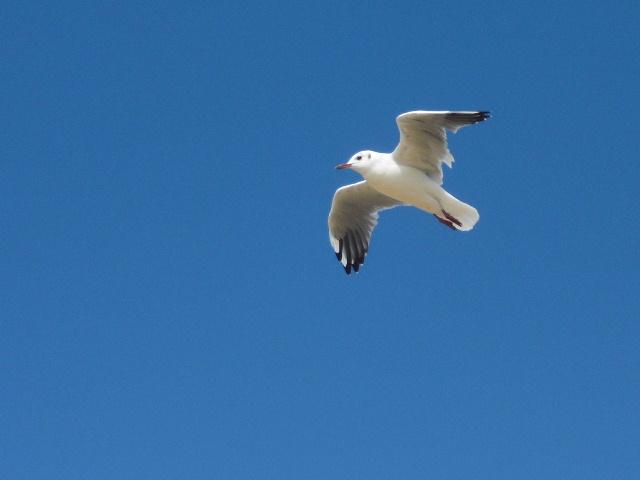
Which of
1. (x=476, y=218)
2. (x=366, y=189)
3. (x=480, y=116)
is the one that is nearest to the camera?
(x=480, y=116)

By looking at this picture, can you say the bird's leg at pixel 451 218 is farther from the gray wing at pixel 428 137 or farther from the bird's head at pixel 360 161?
the bird's head at pixel 360 161

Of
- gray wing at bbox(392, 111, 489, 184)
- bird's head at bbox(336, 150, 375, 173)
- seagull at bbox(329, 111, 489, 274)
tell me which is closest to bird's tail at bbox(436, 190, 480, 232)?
seagull at bbox(329, 111, 489, 274)

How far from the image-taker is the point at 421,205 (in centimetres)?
1165

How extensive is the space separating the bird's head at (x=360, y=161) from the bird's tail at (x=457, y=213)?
2.66ft

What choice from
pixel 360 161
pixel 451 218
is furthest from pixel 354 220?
pixel 451 218

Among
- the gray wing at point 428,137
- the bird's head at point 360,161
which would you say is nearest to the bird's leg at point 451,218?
the gray wing at point 428,137

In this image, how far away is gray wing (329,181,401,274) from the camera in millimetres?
12758

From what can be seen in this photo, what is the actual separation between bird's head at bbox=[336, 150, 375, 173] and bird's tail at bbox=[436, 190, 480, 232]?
0.81 m

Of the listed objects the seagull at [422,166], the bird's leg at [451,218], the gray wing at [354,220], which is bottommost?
the bird's leg at [451,218]

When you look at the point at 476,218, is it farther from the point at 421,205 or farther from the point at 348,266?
the point at 348,266

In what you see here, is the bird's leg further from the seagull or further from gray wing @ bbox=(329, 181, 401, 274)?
gray wing @ bbox=(329, 181, 401, 274)

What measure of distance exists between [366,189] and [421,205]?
113 cm

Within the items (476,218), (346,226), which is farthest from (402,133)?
(346,226)

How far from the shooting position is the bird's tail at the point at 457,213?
1135cm
